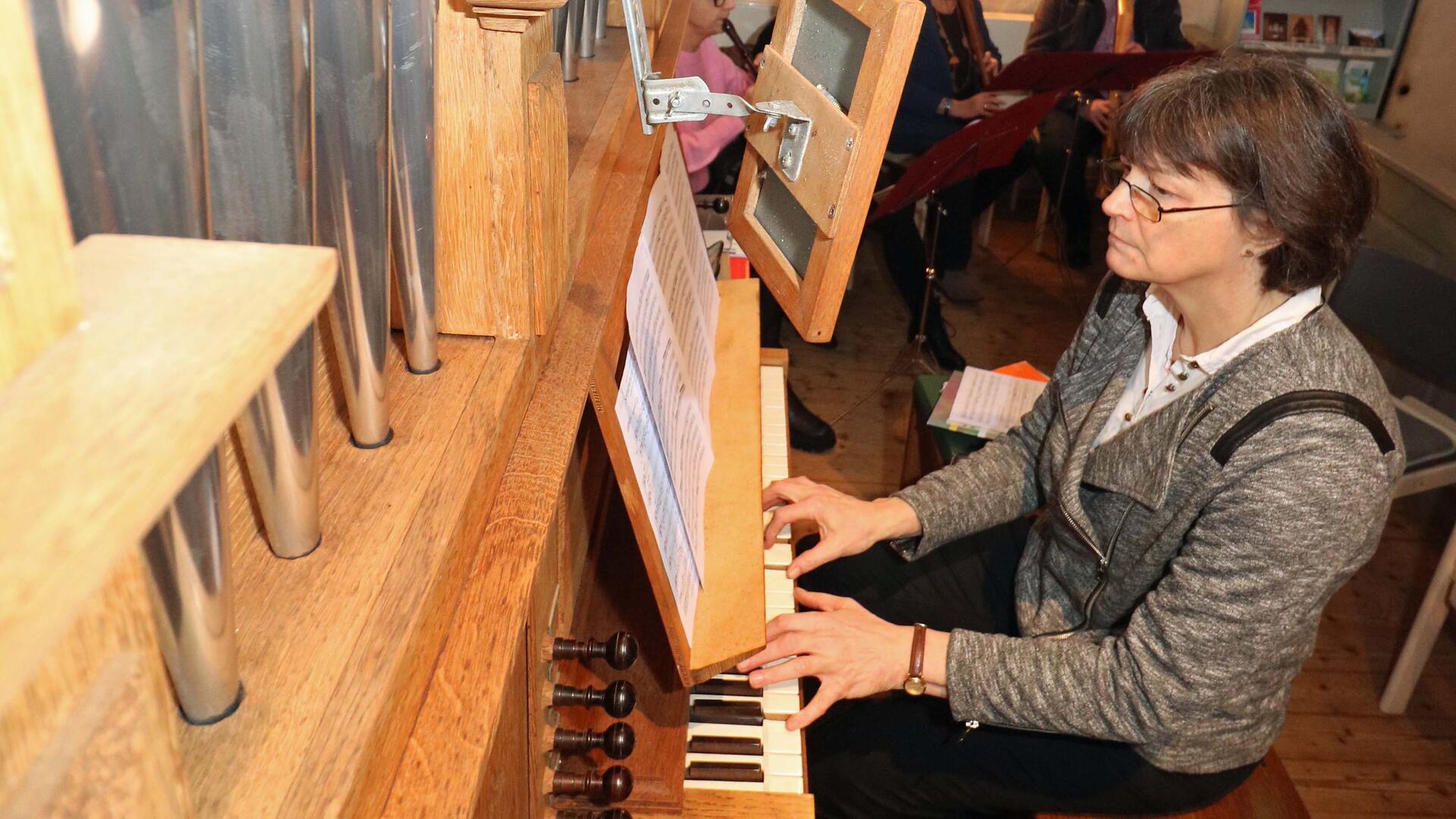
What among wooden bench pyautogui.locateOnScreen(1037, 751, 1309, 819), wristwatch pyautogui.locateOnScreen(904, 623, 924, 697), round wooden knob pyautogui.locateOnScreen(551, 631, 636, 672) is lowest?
wooden bench pyautogui.locateOnScreen(1037, 751, 1309, 819)

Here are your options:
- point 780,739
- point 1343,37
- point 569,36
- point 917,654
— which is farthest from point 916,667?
point 1343,37

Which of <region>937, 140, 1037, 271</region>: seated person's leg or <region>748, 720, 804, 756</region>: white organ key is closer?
<region>748, 720, 804, 756</region>: white organ key

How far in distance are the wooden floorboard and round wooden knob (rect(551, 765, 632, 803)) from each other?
6.56 feet

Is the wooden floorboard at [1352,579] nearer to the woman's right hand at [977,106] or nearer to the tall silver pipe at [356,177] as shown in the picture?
the woman's right hand at [977,106]

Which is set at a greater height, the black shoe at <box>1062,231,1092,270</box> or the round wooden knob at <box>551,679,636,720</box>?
the round wooden knob at <box>551,679,636,720</box>

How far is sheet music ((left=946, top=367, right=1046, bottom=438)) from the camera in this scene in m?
2.52

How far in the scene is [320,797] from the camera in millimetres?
581

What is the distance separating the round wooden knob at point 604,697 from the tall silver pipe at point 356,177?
56cm

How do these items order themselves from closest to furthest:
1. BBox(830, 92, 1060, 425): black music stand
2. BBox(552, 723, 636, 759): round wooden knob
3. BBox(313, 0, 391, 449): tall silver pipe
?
BBox(313, 0, 391, 449): tall silver pipe → BBox(552, 723, 636, 759): round wooden knob → BBox(830, 92, 1060, 425): black music stand

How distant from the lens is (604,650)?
1.30m

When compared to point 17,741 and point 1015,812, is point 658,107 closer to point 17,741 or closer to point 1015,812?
point 17,741

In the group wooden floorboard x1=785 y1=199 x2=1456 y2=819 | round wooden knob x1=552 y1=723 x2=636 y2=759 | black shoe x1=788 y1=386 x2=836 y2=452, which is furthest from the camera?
black shoe x1=788 y1=386 x2=836 y2=452

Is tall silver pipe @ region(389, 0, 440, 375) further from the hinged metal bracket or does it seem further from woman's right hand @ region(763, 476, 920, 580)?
woman's right hand @ region(763, 476, 920, 580)

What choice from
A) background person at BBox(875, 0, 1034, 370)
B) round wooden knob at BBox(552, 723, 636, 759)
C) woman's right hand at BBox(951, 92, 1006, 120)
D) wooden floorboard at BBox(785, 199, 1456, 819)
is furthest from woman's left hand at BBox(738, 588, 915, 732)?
woman's right hand at BBox(951, 92, 1006, 120)
